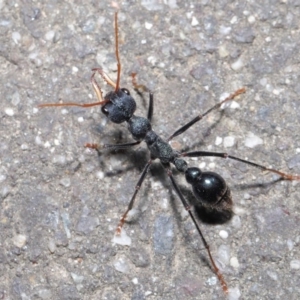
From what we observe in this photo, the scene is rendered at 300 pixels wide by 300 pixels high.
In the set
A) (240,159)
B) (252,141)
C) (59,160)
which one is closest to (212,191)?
(240,159)

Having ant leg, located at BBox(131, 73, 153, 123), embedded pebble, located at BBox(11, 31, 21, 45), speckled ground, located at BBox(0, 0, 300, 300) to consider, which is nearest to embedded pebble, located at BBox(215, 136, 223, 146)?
speckled ground, located at BBox(0, 0, 300, 300)

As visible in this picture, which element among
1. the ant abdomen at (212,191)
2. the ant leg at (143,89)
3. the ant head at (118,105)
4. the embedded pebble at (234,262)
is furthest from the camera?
the ant leg at (143,89)

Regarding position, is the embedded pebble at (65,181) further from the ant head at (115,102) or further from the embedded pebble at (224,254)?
the embedded pebble at (224,254)

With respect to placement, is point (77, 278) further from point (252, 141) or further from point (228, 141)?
point (252, 141)

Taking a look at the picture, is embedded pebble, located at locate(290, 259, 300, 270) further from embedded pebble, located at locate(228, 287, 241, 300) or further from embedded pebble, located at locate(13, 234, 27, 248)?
embedded pebble, located at locate(13, 234, 27, 248)

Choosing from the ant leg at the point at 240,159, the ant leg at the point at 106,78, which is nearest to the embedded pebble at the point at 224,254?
the ant leg at the point at 240,159

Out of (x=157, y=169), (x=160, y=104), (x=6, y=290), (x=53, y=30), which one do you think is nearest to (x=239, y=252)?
(x=157, y=169)

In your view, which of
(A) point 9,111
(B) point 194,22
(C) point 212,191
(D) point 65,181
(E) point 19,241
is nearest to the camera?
(C) point 212,191
